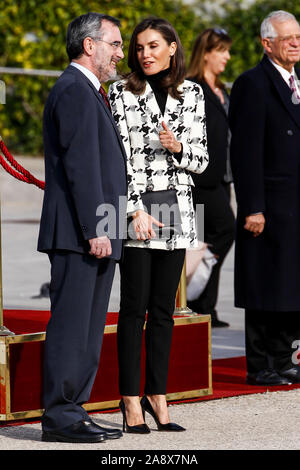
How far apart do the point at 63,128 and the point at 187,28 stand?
1428 centimetres

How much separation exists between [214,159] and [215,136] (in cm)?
14

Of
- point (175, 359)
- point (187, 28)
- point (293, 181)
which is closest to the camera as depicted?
point (175, 359)

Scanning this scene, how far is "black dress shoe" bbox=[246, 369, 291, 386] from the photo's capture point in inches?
244

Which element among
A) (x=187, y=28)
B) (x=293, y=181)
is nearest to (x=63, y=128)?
(x=293, y=181)

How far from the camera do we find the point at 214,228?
7.72 m

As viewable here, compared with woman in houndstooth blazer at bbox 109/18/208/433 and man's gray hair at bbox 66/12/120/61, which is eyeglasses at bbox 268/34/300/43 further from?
man's gray hair at bbox 66/12/120/61

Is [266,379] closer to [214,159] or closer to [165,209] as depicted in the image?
[165,209]

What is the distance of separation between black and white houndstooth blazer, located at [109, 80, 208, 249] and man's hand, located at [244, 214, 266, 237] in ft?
3.47

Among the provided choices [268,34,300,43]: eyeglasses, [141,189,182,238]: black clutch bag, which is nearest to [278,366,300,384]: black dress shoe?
[141,189,182,238]: black clutch bag

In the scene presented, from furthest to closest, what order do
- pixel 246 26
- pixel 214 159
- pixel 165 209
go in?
pixel 246 26
pixel 214 159
pixel 165 209

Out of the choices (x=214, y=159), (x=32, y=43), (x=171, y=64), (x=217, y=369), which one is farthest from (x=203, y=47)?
(x=32, y=43)

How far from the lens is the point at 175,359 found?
5.68m

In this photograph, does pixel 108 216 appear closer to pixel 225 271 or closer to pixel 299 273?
pixel 299 273
